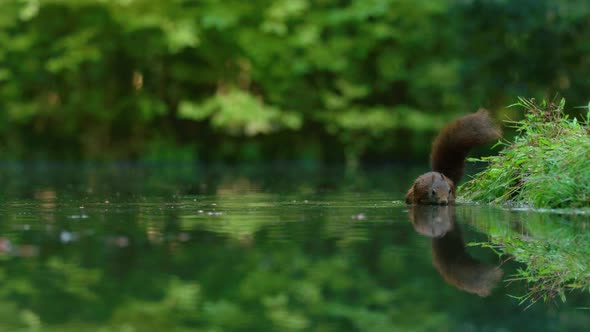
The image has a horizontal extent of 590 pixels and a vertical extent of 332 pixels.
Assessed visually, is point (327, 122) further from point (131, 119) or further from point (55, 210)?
point (55, 210)

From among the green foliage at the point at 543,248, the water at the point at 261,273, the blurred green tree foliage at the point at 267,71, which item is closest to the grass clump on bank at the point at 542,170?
the green foliage at the point at 543,248

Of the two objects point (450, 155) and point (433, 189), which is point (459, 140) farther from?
point (433, 189)

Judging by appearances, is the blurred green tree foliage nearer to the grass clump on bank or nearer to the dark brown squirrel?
the dark brown squirrel

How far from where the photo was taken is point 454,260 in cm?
564

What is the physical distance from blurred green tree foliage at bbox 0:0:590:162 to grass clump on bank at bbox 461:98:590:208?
1721cm

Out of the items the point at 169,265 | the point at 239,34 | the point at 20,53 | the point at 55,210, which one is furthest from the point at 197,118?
the point at 169,265

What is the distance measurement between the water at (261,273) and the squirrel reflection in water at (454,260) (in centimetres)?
1

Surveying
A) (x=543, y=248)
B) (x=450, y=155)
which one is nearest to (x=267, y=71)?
(x=450, y=155)

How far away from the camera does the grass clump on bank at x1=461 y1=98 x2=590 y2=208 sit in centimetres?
896

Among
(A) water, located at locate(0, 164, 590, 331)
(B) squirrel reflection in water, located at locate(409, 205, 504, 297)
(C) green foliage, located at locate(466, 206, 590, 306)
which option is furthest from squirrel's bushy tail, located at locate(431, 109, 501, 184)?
(B) squirrel reflection in water, located at locate(409, 205, 504, 297)

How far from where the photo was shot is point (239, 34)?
28.5m

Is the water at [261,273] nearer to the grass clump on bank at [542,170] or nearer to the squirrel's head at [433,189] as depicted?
the squirrel's head at [433,189]

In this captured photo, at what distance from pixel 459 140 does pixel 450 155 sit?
0.33m

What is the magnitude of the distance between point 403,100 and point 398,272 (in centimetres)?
2528
